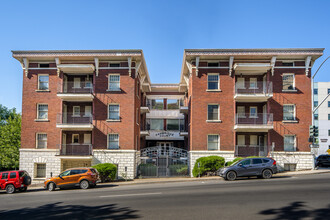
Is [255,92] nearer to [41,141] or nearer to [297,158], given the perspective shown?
[297,158]

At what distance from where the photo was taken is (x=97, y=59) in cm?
2875

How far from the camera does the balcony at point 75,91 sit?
93.0 feet

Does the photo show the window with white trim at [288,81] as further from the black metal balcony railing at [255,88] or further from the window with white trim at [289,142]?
the window with white trim at [289,142]

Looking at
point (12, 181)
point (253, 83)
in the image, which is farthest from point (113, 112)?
point (253, 83)

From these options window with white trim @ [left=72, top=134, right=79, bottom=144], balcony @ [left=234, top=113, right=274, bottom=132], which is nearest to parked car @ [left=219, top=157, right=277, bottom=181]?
balcony @ [left=234, top=113, right=274, bottom=132]

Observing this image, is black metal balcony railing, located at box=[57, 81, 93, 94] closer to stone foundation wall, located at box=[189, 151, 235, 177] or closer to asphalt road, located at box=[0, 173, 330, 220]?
stone foundation wall, located at box=[189, 151, 235, 177]

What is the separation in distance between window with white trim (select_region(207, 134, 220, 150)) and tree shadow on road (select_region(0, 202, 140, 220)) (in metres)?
17.2

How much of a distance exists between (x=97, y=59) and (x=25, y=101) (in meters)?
8.38

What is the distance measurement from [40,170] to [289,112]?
2469 cm

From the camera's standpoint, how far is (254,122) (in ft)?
94.2

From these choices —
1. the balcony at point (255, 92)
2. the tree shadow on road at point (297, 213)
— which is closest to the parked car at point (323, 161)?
the balcony at point (255, 92)

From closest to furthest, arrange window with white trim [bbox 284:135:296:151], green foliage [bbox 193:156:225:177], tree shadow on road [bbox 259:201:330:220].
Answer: tree shadow on road [bbox 259:201:330:220], green foliage [bbox 193:156:225:177], window with white trim [bbox 284:135:296:151]

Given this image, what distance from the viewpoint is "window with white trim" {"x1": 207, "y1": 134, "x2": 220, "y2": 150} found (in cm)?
2862

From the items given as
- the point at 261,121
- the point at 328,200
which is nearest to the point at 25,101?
the point at 261,121
